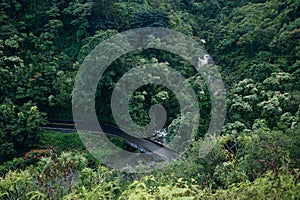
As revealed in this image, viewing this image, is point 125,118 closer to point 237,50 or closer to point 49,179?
point 237,50

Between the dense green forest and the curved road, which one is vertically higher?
the dense green forest

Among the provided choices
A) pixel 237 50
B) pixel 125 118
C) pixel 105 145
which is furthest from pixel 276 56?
pixel 105 145

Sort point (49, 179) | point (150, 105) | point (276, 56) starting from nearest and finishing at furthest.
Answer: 1. point (49, 179)
2. point (150, 105)
3. point (276, 56)

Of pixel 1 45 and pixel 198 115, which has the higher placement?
pixel 1 45

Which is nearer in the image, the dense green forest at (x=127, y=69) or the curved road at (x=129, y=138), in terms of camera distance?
the dense green forest at (x=127, y=69)

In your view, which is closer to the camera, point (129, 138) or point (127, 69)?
point (129, 138)

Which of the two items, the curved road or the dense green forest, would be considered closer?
the dense green forest

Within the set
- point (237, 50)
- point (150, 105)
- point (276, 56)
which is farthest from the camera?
point (237, 50)

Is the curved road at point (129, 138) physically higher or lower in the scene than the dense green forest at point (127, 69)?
lower

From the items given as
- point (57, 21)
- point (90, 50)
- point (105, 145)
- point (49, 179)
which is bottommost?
point (105, 145)

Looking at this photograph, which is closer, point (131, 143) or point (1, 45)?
point (131, 143)

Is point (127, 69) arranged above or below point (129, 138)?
above
